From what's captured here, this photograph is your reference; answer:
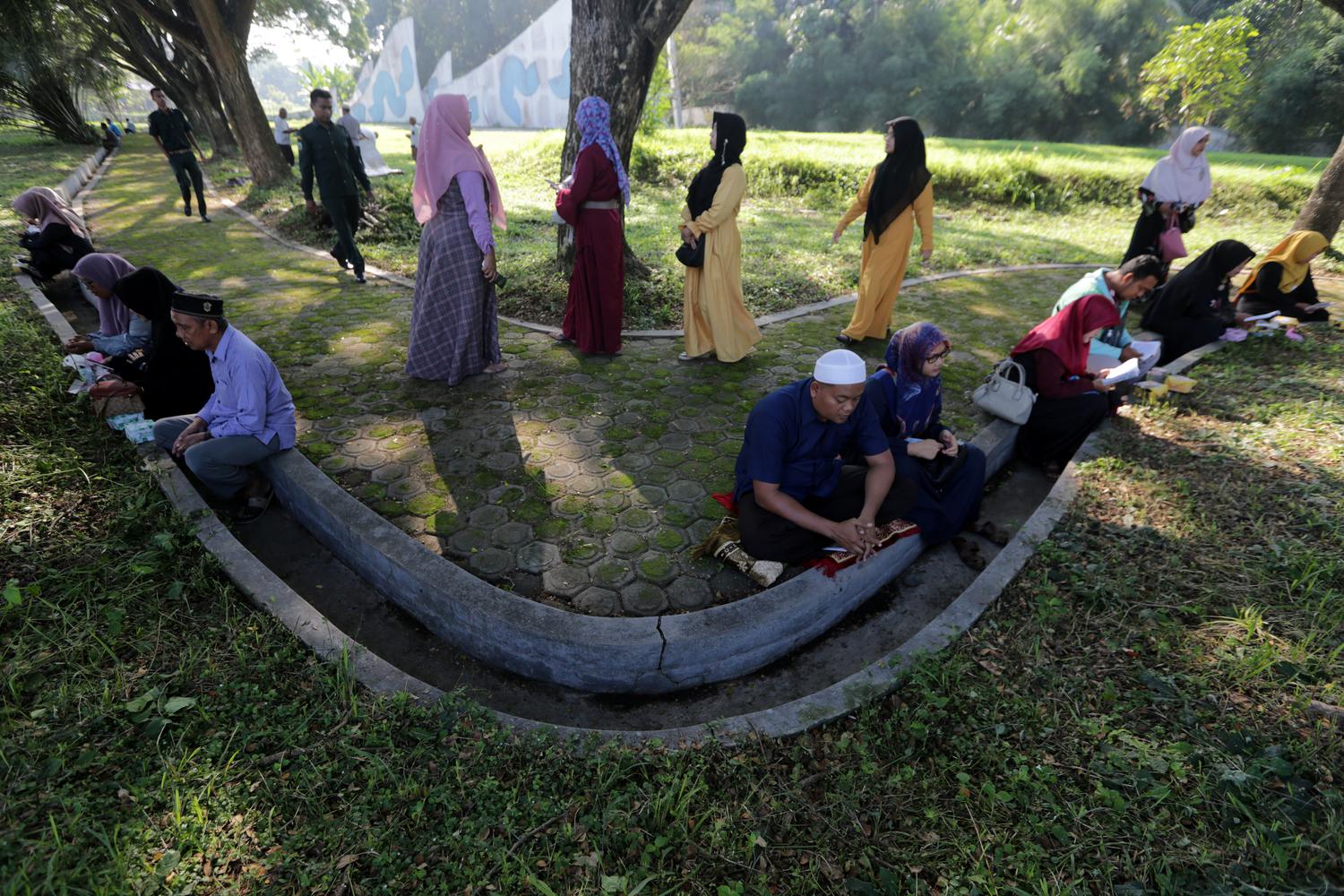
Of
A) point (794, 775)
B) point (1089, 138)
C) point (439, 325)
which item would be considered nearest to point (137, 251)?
point (439, 325)

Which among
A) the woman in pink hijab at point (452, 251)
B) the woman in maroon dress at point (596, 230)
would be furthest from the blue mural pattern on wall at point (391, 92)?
the woman in pink hijab at point (452, 251)

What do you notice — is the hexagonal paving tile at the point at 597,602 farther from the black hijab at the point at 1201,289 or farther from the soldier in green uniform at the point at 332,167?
the black hijab at the point at 1201,289

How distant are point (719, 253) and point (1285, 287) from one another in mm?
5889

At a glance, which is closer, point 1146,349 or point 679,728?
point 679,728

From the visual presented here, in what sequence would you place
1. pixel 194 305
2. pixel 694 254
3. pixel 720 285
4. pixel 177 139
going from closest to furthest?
pixel 194 305 < pixel 694 254 < pixel 720 285 < pixel 177 139

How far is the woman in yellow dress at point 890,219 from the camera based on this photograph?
212 inches

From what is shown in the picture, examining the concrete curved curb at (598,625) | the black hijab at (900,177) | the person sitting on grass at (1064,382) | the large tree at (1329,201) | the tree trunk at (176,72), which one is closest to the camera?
the concrete curved curb at (598,625)

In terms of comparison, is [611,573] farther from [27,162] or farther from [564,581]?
[27,162]

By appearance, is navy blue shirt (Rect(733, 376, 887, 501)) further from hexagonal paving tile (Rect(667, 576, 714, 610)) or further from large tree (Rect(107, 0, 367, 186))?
large tree (Rect(107, 0, 367, 186))

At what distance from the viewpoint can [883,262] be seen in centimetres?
567

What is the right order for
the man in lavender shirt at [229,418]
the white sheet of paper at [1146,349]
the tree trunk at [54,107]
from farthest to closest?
the tree trunk at [54,107]
the white sheet of paper at [1146,349]
the man in lavender shirt at [229,418]

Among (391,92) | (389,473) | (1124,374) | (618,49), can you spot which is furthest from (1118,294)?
(391,92)

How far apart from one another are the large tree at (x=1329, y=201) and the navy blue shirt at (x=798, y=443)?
8.64m

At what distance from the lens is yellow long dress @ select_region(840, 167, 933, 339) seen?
557 centimetres
